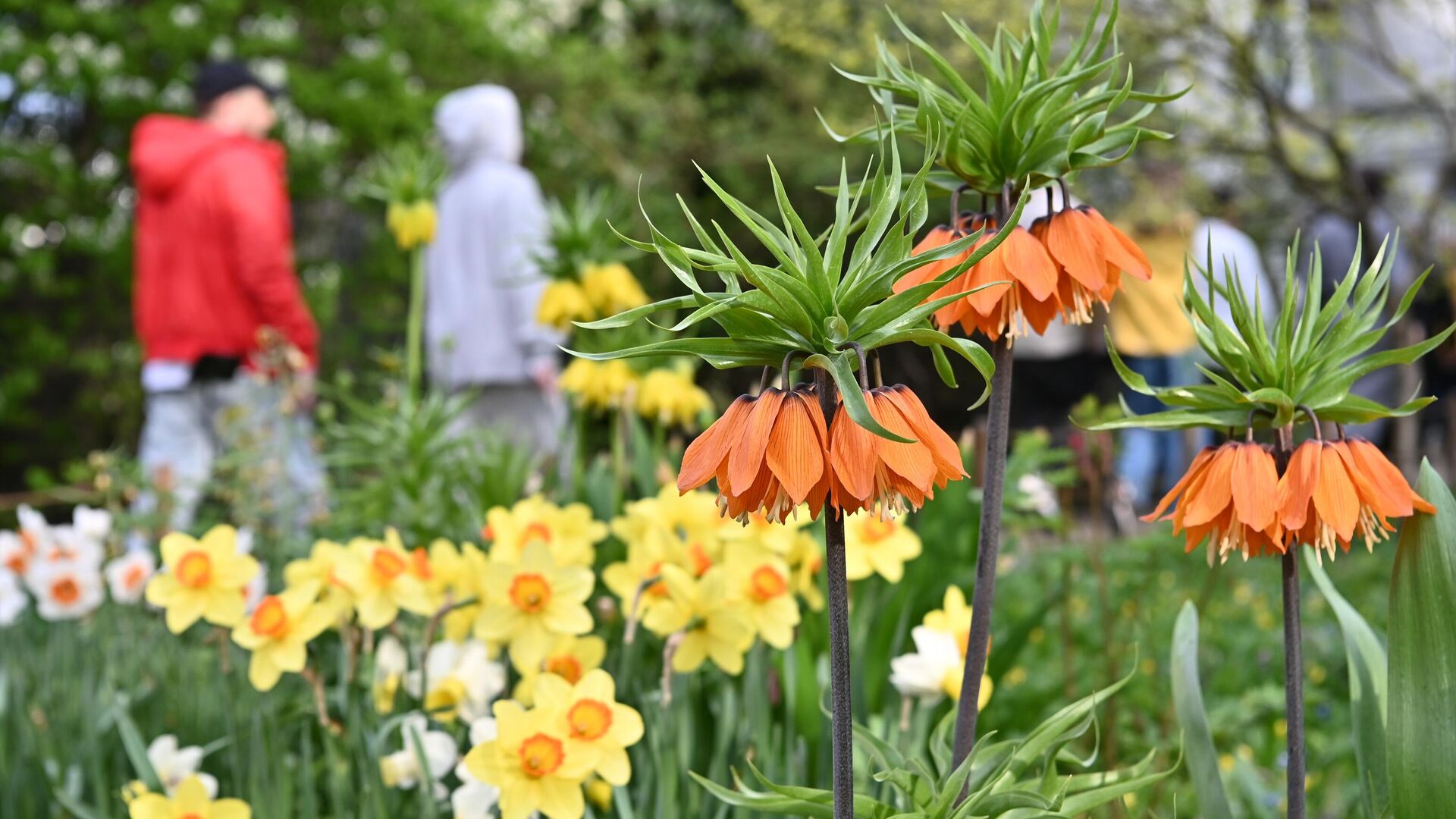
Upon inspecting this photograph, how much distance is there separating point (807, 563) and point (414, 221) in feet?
6.12

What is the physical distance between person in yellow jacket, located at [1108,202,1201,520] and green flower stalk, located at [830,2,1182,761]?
4.95 m

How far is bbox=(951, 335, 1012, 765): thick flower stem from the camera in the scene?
1.25m

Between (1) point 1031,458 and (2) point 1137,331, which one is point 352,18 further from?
(1) point 1031,458

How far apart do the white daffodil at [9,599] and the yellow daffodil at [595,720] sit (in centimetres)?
184

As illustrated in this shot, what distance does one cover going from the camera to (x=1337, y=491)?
1.12 metres

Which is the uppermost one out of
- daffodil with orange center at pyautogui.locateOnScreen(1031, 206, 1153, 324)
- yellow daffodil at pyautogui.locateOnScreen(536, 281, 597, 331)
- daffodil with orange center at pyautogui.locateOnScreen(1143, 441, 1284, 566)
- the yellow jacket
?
the yellow jacket

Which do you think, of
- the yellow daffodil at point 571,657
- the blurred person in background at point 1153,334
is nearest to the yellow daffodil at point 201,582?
the yellow daffodil at point 571,657

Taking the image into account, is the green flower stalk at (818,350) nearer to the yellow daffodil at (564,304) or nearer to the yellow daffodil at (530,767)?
→ the yellow daffodil at (530,767)

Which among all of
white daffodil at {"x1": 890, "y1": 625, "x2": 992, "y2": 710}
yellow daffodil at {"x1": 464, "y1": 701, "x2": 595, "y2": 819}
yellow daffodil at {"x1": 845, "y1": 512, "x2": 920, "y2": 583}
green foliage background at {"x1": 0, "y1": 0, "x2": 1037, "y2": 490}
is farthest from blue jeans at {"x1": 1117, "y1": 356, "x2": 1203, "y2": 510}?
yellow daffodil at {"x1": 464, "y1": 701, "x2": 595, "y2": 819}

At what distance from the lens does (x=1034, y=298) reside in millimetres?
1188

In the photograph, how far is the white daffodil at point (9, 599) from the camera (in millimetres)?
2703

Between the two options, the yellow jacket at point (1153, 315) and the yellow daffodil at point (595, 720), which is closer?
the yellow daffodil at point (595, 720)

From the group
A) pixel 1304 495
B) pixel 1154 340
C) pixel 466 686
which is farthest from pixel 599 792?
pixel 1154 340

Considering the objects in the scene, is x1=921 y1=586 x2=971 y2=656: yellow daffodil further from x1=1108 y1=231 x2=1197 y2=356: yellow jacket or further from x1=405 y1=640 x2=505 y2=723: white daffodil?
x1=1108 y1=231 x2=1197 y2=356: yellow jacket
